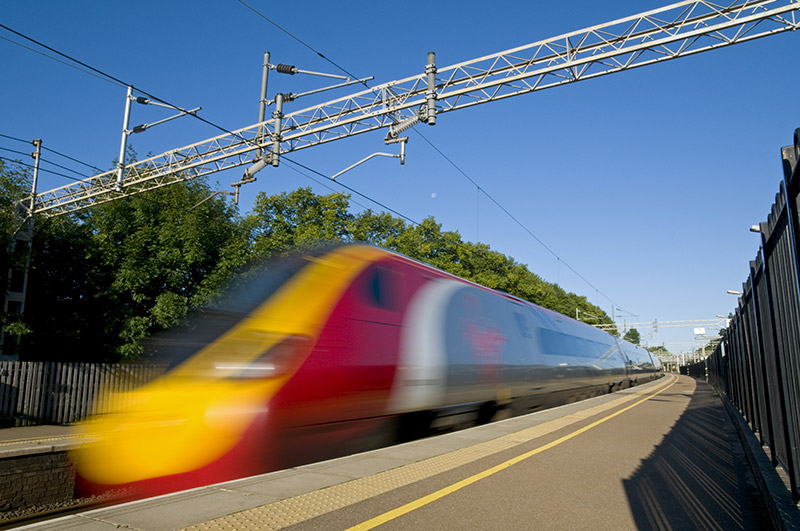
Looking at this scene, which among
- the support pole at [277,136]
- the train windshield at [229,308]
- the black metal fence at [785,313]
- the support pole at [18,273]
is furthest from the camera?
the support pole at [18,273]

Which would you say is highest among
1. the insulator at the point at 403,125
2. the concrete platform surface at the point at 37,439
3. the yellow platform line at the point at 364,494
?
the insulator at the point at 403,125

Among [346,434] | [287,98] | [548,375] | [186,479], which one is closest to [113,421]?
[186,479]

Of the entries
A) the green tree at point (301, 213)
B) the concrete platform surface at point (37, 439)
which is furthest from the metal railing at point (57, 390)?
the green tree at point (301, 213)

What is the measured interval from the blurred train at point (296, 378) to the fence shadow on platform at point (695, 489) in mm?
3632

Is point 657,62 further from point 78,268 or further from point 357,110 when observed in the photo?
point 78,268

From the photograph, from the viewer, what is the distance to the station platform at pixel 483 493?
422 cm

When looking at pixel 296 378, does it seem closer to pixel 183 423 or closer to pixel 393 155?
pixel 183 423

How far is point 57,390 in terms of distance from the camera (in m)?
16.6

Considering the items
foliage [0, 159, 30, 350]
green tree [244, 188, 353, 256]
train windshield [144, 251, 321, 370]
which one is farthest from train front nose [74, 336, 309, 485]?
green tree [244, 188, 353, 256]

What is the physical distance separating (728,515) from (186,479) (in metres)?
5.70

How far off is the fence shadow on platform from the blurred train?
3.63 m

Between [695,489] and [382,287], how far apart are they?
493cm

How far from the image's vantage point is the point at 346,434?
25.5 feet

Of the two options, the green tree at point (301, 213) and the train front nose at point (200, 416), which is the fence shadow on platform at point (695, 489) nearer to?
the train front nose at point (200, 416)
